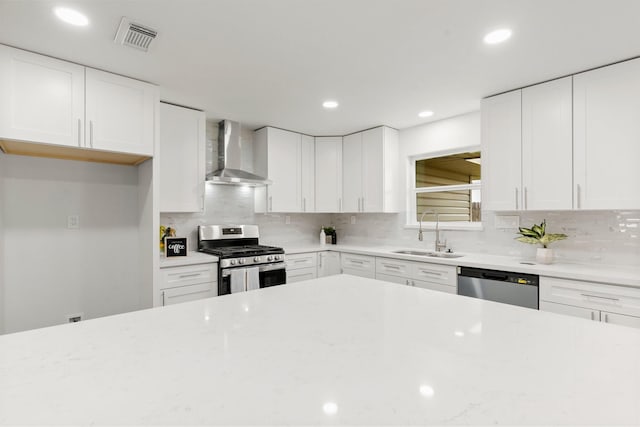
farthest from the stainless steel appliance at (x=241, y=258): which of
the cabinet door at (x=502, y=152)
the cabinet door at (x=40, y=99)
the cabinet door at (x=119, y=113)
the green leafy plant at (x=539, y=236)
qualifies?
the green leafy plant at (x=539, y=236)

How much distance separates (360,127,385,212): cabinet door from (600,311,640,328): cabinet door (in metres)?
2.21

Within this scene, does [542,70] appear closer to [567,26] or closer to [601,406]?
[567,26]

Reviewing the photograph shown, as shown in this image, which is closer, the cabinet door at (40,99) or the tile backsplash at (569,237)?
the cabinet door at (40,99)

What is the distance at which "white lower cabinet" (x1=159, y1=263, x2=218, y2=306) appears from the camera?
2.78 m

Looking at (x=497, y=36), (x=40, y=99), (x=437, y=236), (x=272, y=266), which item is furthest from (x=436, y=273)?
(x=40, y=99)

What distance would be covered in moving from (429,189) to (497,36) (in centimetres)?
216

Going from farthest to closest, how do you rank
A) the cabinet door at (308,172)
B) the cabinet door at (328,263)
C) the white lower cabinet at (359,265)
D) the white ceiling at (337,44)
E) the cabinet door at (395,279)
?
the cabinet door at (308,172), the cabinet door at (328,263), the white lower cabinet at (359,265), the cabinet door at (395,279), the white ceiling at (337,44)

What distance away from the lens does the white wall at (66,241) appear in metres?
2.56

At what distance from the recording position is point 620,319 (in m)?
2.15

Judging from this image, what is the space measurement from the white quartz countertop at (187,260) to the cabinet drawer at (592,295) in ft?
8.96

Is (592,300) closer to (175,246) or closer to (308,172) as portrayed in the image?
(308,172)

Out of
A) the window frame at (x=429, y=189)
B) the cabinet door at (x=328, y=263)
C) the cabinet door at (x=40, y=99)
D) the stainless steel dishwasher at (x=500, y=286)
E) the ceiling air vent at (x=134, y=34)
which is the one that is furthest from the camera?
the cabinet door at (x=328, y=263)

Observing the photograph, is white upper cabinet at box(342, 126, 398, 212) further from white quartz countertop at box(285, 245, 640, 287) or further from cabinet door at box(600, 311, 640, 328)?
cabinet door at box(600, 311, 640, 328)

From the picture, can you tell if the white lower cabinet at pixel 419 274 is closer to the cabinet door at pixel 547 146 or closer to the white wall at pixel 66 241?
the cabinet door at pixel 547 146
